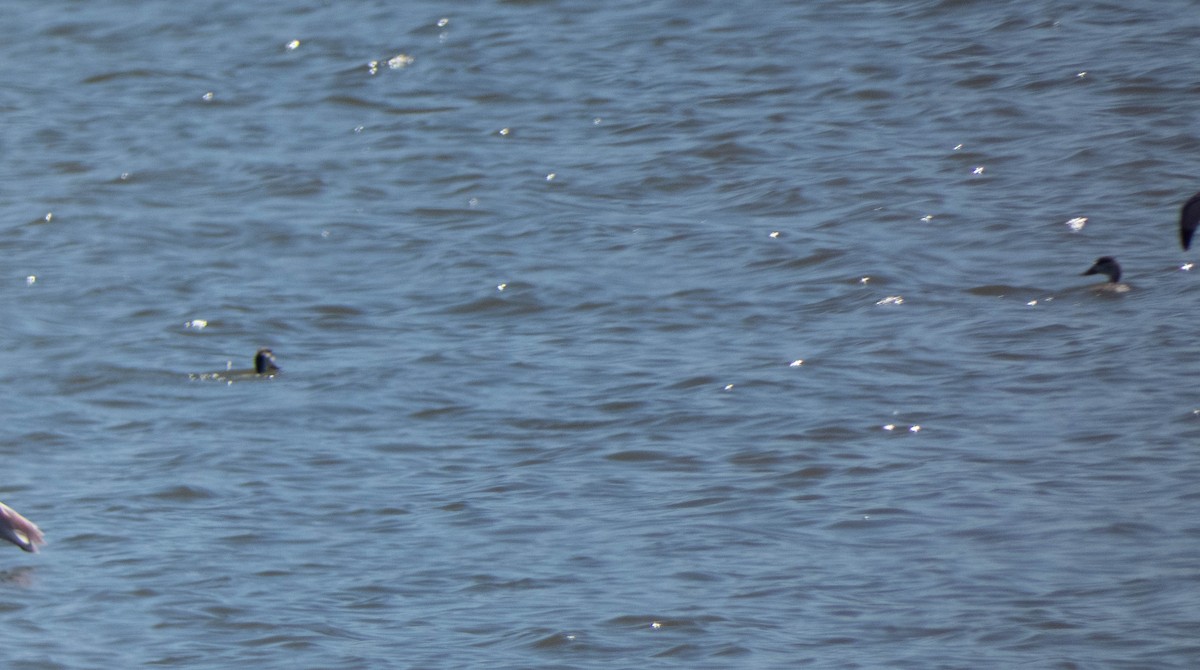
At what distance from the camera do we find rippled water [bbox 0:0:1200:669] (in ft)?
19.8

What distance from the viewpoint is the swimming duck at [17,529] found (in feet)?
21.7

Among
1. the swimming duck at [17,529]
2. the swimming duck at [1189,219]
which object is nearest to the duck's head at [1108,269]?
the swimming duck at [1189,219]

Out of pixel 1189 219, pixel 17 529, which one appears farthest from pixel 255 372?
pixel 1189 219

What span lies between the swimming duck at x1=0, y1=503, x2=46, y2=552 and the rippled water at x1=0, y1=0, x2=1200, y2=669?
0.14m

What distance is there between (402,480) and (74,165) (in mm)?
6301

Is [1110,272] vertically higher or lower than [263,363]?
lower

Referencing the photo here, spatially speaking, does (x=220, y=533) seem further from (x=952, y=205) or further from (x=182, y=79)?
(x=182, y=79)

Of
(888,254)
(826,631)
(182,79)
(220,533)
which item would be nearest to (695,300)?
(888,254)

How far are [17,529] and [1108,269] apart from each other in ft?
17.6

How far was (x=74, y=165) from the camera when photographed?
12.7 m

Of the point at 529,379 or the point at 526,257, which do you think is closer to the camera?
the point at 529,379

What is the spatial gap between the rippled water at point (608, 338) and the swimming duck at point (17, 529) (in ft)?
0.45

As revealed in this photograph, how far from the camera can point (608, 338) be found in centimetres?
913

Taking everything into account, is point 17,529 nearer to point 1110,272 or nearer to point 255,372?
point 255,372
